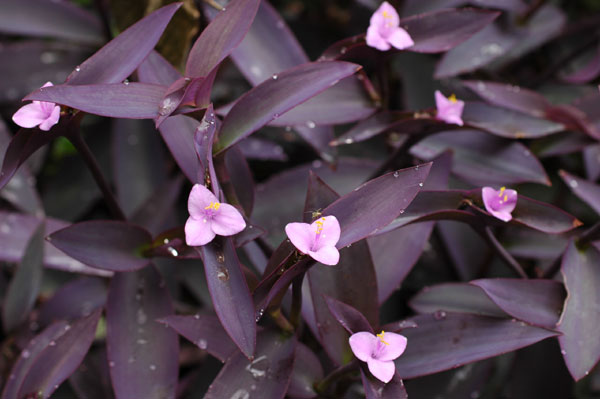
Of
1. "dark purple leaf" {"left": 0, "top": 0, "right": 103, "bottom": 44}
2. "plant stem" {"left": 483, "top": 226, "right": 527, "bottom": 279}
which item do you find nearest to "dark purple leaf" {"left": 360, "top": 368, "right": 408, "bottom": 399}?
"plant stem" {"left": 483, "top": 226, "right": 527, "bottom": 279}

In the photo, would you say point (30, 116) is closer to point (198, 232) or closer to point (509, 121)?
point (198, 232)

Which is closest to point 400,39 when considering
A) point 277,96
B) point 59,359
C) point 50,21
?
point 277,96

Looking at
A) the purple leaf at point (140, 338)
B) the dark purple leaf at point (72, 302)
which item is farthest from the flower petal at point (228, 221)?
the dark purple leaf at point (72, 302)

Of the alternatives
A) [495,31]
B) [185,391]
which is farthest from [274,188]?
[495,31]

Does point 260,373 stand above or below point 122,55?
below

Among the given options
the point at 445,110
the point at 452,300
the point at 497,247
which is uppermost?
the point at 445,110

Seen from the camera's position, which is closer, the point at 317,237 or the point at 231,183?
the point at 317,237

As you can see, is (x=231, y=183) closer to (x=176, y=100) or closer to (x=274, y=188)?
(x=176, y=100)

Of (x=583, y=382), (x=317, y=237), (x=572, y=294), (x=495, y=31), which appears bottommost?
(x=583, y=382)
